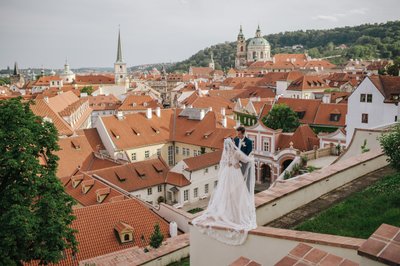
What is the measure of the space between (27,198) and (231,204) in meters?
8.65

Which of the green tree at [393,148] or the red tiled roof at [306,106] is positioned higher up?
the green tree at [393,148]

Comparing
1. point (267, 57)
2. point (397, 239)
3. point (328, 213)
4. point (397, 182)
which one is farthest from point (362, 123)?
point (267, 57)

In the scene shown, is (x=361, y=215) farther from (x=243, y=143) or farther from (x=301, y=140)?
(x=301, y=140)

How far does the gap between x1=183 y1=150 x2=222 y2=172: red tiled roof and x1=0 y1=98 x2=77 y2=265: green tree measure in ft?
57.6

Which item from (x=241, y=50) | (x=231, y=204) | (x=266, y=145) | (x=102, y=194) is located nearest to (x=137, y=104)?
(x=266, y=145)

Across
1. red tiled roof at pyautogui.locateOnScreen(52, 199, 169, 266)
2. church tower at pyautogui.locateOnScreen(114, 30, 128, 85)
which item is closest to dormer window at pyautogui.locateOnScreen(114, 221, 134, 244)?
red tiled roof at pyautogui.locateOnScreen(52, 199, 169, 266)

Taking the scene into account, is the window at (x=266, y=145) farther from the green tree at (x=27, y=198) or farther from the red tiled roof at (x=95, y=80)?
the red tiled roof at (x=95, y=80)

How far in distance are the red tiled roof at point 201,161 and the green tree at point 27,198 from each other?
17554 millimetres

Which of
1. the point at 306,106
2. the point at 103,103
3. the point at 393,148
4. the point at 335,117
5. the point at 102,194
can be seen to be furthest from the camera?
the point at 103,103

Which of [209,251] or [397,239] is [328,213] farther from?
[397,239]

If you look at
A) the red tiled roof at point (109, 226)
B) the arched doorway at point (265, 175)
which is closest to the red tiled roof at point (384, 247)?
the red tiled roof at point (109, 226)

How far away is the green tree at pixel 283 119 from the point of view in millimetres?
43344

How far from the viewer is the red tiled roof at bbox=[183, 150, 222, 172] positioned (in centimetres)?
3156

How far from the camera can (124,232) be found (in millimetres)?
17625
